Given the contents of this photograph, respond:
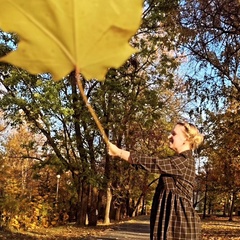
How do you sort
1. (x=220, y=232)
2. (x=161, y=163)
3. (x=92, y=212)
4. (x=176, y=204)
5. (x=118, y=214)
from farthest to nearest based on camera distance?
(x=118, y=214), (x=220, y=232), (x=92, y=212), (x=176, y=204), (x=161, y=163)

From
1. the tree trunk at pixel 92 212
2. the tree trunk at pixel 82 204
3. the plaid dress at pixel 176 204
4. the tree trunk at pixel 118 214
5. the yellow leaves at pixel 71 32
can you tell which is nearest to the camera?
the yellow leaves at pixel 71 32

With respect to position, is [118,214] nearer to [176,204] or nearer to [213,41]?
[213,41]

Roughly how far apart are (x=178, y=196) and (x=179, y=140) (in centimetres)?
46

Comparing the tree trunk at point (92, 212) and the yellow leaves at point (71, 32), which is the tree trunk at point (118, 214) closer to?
the tree trunk at point (92, 212)

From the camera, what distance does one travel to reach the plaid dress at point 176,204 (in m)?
3.65

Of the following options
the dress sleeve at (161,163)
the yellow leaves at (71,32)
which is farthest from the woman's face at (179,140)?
the yellow leaves at (71,32)

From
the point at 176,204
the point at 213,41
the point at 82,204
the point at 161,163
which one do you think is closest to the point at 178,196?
the point at 176,204

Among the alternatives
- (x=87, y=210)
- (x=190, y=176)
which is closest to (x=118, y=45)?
(x=190, y=176)

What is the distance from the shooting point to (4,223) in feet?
60.9

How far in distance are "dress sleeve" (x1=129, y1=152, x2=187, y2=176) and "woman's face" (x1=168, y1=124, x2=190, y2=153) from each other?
0.10 metres

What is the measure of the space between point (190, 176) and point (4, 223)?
16.2m

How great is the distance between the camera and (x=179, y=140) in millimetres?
3758

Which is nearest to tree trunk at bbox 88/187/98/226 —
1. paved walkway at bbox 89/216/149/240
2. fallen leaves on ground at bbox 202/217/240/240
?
paved walkway at bbox 89/216/149/240

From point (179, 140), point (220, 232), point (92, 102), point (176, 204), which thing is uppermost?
point (92, 102)
